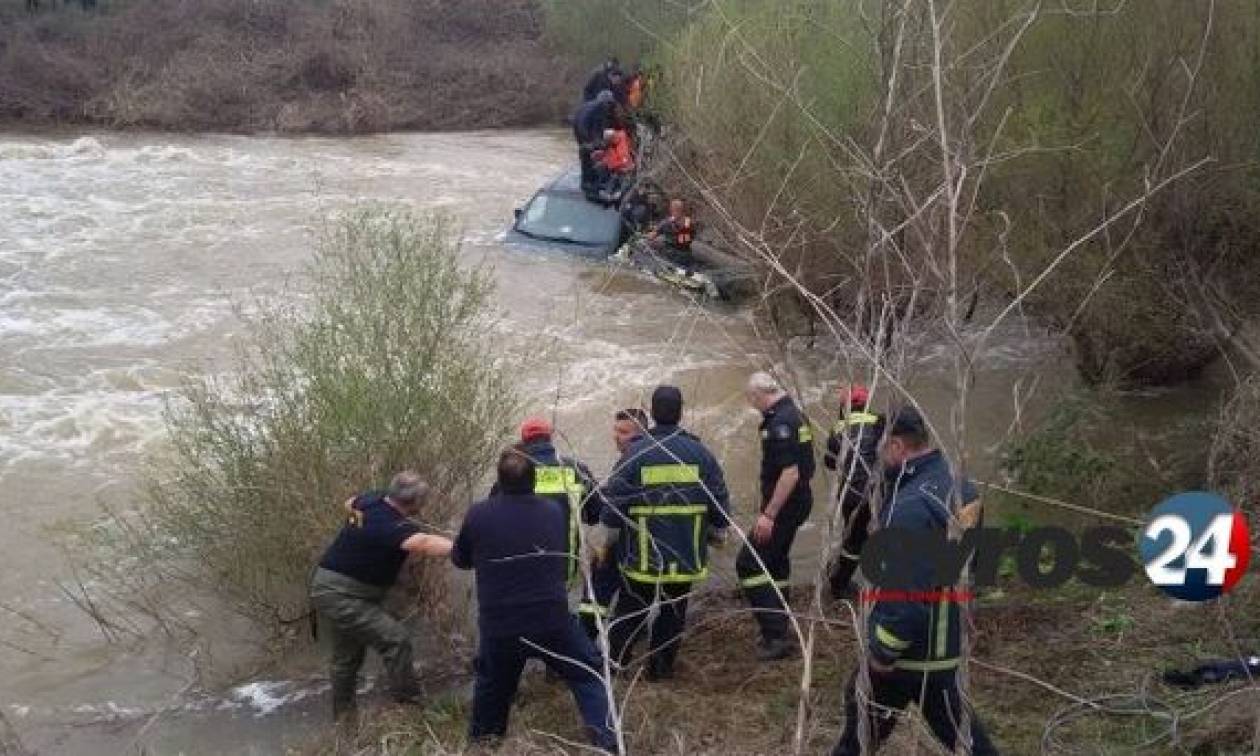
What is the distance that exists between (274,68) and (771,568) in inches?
902

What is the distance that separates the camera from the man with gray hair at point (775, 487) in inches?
244

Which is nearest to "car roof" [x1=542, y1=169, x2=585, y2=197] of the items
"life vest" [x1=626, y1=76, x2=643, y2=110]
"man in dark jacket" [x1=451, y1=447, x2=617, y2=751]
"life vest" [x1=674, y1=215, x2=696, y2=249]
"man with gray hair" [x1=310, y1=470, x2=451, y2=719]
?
"life vest" [x1=626, y1=76, x2=643, y2=110]

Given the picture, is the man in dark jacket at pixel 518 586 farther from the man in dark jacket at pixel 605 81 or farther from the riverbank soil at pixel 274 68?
the riverbank soil at pixel 274 68

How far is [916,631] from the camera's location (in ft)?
14.3

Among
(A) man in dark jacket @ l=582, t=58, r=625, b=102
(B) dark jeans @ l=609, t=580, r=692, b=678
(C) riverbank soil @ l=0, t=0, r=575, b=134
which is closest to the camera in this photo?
(B) dark jeans @ l=609, t=580, r=692, b=678

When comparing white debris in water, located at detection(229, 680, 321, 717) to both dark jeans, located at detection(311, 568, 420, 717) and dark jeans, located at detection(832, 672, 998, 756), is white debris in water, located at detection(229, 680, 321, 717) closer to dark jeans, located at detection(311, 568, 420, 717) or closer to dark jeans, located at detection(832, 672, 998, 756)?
dark jeans, located at detection(311, 568, 420, 717)

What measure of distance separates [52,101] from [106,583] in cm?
1976

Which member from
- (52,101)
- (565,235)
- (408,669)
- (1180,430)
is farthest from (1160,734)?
(52,101)

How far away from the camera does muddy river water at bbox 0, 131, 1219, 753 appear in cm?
648

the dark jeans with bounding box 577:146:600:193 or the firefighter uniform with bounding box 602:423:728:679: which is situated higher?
the dark jeans with bounding box 577:146:600:193

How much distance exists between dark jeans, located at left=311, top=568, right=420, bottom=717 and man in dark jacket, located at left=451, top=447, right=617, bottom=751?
686 millimetres

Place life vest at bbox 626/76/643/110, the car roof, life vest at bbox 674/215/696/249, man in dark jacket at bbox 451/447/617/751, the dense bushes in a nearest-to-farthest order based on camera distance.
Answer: man in dark jacket at bbox 451/447/617/751 → the dense bushes → life vest at bbox 674/215/696/249 → the car roof → life vest at bbox 626/76/643/110

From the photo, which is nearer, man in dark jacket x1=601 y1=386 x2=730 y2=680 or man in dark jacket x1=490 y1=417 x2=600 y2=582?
man in dark jacket x1=490 y1=417 x2=600 y2=582

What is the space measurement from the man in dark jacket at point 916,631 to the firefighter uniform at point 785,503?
1470 mm
